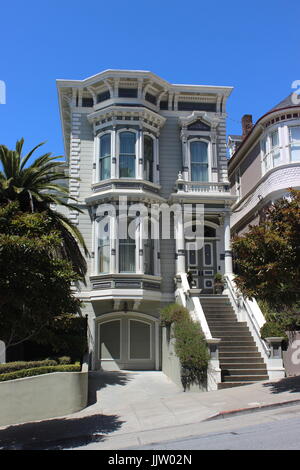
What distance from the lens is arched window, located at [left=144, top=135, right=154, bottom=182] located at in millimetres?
21812

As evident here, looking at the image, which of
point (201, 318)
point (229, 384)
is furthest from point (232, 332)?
point (229, 384)

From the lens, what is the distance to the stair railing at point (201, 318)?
Answer: 14305 millimetres

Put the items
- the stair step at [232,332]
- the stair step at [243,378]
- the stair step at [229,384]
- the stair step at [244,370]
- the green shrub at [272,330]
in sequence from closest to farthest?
the stair step at [229,384]
the stair step at [243,378]
the stair step at [244,370]
the green shrub at [272,330]
the stair step at [232,332]

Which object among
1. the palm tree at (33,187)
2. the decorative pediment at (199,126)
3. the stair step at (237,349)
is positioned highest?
the decorative pediment at (199,126)

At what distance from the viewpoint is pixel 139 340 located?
20.5 m

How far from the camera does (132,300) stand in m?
19.7

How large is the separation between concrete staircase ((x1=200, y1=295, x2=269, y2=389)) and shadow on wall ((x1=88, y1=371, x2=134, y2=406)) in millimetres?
3730

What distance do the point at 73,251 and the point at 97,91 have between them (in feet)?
27.2

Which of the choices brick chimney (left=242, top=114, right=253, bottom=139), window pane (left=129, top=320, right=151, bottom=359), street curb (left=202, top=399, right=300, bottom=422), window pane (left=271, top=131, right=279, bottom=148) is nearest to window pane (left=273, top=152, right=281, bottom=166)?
window pane (left=271, top=131, right=279, bottom=148)

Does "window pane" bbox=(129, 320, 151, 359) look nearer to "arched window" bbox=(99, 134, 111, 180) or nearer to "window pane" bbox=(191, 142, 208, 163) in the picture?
"arched window" bbox=(99, 134, 111, 180)

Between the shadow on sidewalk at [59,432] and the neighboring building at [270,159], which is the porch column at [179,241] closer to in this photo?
the neighboring building at [270,159]

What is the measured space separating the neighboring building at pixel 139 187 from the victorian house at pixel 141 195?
44 mm

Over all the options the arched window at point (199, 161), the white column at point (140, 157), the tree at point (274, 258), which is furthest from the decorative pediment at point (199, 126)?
the tree at point (274, 258)

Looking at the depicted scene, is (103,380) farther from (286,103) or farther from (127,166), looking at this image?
(286,103)
